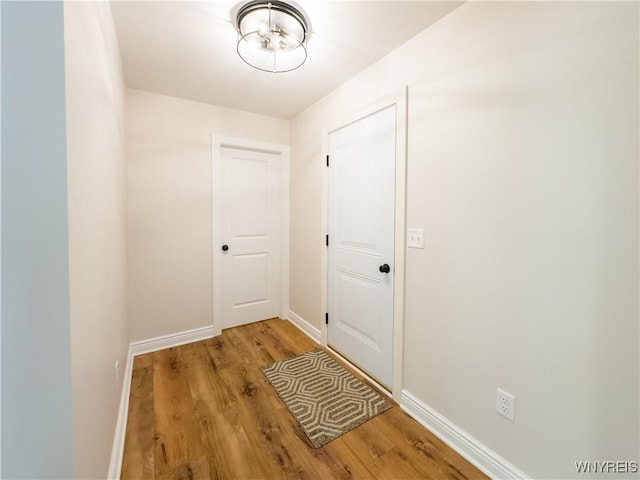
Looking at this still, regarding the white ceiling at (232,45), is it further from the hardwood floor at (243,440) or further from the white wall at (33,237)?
the hardwood floor at (243,440)

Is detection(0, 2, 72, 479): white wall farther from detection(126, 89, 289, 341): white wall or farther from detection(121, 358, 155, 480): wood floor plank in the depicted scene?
detection(126, 89, 289, 341): white wall

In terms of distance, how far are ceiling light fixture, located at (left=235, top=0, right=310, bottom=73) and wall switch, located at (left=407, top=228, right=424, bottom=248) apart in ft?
4.41

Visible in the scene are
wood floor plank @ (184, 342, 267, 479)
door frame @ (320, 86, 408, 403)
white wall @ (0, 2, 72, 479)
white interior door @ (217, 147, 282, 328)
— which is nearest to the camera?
white wall @ (0, 2, 72, 479)

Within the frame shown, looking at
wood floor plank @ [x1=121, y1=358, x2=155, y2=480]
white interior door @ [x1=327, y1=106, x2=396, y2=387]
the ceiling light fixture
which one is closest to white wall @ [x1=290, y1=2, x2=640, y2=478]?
white interior door @ [x1=327, y1=106, x2=396, y2=387]

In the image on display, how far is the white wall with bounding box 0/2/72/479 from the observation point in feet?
1.90

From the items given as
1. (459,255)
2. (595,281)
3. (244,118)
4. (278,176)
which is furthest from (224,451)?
(244,118)

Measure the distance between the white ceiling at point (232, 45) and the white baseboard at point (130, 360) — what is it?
2.24 m

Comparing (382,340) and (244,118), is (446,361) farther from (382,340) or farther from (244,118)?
(244,118)

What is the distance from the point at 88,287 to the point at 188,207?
1.87 metres

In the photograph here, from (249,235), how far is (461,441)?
246 centimetres

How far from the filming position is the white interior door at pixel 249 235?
9.28 ft

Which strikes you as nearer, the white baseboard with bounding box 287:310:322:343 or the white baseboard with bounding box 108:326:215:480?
the white baseboard with bounding box 108:326:215:480

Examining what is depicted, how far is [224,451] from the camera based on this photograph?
1.42 metres

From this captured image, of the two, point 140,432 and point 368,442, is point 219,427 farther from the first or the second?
point 368,442
